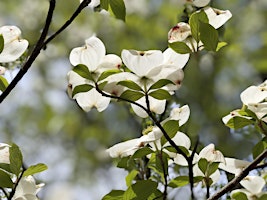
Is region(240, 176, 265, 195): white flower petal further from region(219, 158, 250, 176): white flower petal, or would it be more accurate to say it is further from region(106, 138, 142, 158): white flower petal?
region(106, 138, 142, 158): white flower petal

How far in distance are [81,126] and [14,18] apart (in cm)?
51

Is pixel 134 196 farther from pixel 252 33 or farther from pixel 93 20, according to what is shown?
pixel 93 20

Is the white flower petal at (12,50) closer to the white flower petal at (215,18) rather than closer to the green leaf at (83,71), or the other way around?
the green leaf at (83,71)

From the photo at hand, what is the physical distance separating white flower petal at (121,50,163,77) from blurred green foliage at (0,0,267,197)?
23.3 inches

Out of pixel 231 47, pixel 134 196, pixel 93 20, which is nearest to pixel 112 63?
pixel 134 196

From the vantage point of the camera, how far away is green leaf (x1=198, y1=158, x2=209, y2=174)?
51cm

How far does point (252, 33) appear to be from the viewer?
5.67 ft

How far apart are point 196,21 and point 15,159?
207 mm

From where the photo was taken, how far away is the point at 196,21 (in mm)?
490

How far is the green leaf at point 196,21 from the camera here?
489 mm

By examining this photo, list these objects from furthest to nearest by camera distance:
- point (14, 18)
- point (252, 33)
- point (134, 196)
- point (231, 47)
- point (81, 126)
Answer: point (14, 18) < point (81, 126) < point (252, 33) < point (231, 47) < point (134, 196)

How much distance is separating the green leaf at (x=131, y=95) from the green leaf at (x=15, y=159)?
11cm

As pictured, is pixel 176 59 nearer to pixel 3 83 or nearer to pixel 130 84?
pixel 130 84

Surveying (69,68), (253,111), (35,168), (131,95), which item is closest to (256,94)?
(253,111)
